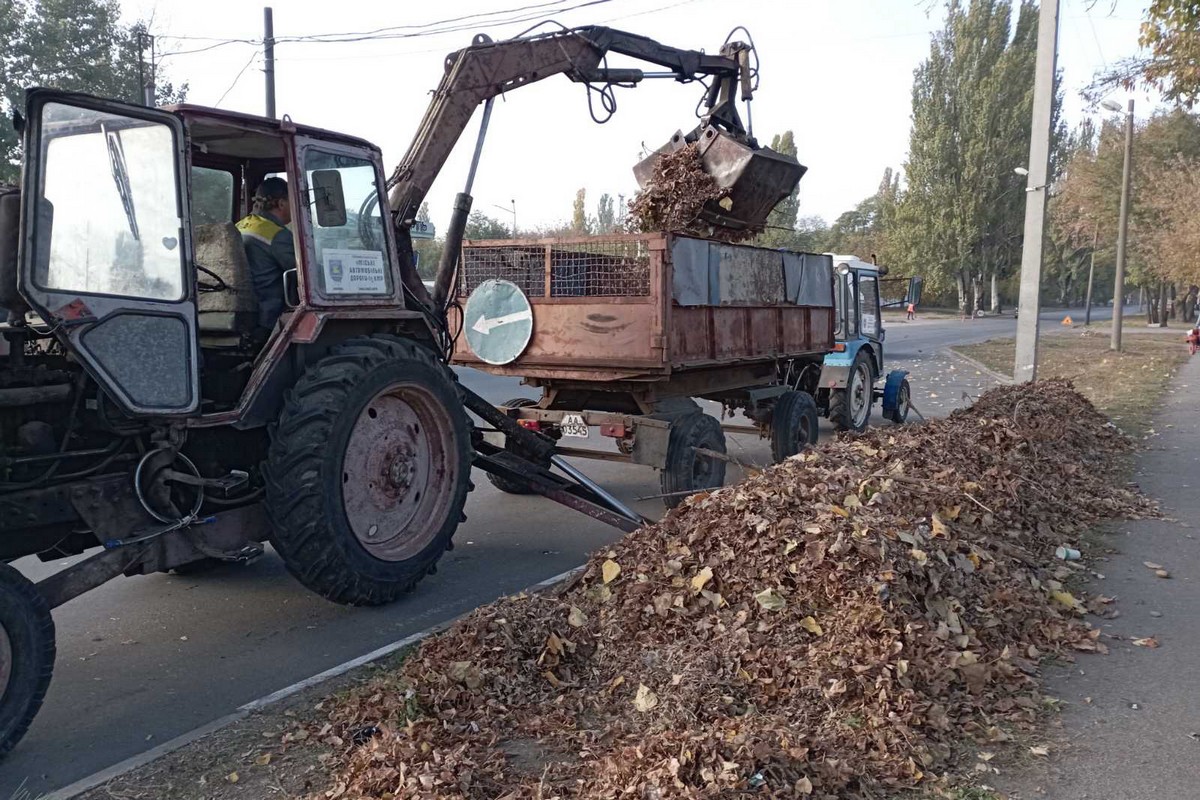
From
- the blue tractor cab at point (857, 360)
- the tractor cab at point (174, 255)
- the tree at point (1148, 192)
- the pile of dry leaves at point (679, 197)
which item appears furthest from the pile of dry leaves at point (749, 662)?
the tree at point (1148, 192)

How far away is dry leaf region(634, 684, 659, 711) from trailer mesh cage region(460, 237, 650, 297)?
12.8 feet

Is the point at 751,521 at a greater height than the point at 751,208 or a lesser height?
lesser

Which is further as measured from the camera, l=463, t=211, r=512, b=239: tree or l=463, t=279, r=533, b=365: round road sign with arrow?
l=463, t=211, r=512, b=239: tree

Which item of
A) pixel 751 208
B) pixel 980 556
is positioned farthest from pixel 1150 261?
pixel 980 556

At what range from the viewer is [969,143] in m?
49.9

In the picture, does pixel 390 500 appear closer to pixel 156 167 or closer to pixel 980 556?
pixel 156 167

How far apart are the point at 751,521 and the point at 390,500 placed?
2.16m

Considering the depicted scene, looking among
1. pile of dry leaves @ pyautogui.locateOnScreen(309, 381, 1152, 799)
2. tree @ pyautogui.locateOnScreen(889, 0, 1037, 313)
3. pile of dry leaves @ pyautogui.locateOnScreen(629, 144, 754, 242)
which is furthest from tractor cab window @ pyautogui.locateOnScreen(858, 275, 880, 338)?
tree @ pyautogui.locateOnScreen(889, 0, 1037, 313)

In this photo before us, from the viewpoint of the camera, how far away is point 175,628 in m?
5.52

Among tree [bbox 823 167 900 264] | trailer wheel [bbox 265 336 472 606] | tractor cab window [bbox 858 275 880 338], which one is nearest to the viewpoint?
trailer wheel [bbox 265 336 472 606]

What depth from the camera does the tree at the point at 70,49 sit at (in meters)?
24.3

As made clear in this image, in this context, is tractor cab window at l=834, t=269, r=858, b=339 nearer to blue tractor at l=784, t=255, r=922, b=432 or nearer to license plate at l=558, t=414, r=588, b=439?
blue tractor at l=784, t=255, r=922, b=432

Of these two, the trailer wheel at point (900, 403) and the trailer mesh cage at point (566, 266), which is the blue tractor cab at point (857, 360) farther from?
the trailer mesh cage at point (566, 266)

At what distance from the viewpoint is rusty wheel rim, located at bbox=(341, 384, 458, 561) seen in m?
5.61
